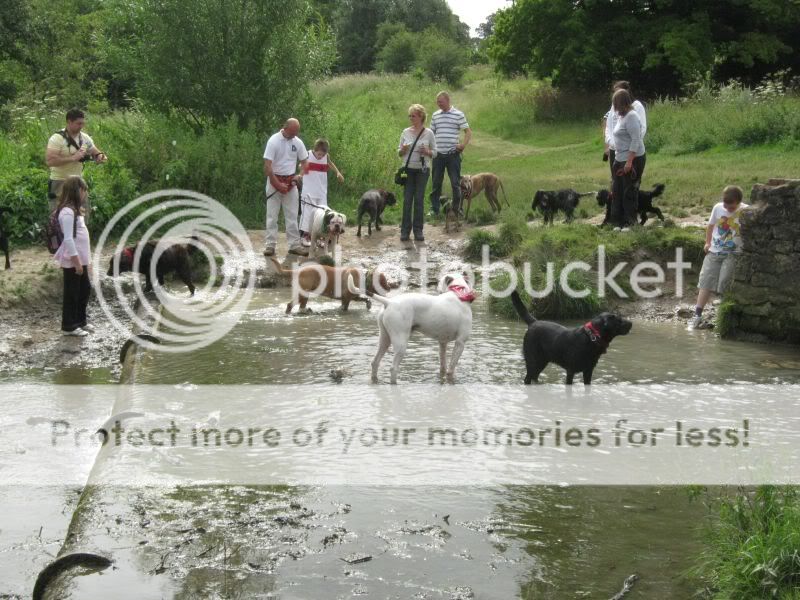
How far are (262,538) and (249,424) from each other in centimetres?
222

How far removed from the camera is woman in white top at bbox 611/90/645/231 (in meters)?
13.5

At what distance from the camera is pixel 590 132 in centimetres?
3112

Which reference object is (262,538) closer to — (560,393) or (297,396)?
(297,396)

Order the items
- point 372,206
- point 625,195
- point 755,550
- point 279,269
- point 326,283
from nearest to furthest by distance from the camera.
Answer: point 755,550
point 326,283
point 279,269
point 625,195
point 372,206

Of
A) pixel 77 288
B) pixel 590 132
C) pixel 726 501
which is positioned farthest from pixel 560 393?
pixel 590 132

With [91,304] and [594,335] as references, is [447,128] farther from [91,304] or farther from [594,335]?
[594,335]

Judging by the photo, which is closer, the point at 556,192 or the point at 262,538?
the point at 262,538

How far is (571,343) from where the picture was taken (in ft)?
27.7

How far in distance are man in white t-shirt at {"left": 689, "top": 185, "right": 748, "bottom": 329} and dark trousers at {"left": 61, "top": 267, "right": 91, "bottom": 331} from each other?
749 cm

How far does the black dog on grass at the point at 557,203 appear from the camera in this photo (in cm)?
1534

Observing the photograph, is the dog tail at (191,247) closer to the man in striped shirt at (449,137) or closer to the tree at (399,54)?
the man in striped shirt at (449,137)

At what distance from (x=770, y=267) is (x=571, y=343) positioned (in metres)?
3.94

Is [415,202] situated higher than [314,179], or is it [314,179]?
[314,179]

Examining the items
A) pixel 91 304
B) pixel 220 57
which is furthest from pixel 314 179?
pixel 220 57
